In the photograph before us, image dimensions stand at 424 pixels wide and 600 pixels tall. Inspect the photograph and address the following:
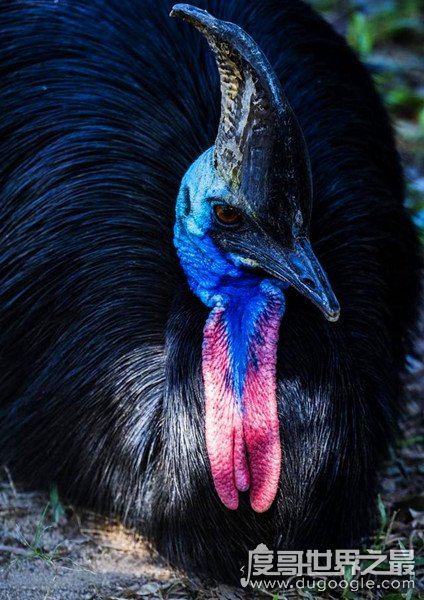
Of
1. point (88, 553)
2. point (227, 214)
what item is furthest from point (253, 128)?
point (88, 553)

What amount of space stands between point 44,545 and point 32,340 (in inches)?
23.7

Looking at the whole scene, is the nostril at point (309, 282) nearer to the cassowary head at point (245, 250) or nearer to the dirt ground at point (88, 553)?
the cassowary head at point (245, 250)

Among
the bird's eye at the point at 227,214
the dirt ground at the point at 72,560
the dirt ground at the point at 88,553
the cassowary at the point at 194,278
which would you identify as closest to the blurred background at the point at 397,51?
the cassowary at the point at 194,278

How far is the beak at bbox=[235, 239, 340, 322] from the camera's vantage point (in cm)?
299

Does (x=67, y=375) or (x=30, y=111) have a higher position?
(x=30, y=111)

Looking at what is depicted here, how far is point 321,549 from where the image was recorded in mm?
3498

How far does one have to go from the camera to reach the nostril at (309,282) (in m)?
3.01

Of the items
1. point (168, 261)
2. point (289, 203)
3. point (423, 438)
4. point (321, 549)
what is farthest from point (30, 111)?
point (423, 438)

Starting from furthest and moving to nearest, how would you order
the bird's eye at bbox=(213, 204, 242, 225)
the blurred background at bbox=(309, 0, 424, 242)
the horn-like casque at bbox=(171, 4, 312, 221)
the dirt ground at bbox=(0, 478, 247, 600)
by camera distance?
the blurred background at bbox=(309, 0, 424, 242), the dirt ground at bbox=(0, 478, 247, 600), the bird's eye at bbox=(213, 204, 242, 225), the horn-like casque at bbox=(171, 4, 312, 221)

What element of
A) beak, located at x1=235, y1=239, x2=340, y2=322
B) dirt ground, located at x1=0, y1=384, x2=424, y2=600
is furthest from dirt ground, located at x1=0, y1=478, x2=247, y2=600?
beak, located at x1=235, y1=239, x2=340, y2=322

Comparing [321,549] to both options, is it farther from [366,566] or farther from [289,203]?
[289,203]

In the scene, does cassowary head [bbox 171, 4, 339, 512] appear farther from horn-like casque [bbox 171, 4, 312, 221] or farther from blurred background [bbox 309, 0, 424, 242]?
blurred background [bbox 309, 0, 424, 242]

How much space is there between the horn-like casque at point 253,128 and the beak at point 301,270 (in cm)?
9

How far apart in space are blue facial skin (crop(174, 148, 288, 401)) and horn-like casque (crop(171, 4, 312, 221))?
0.12 m
